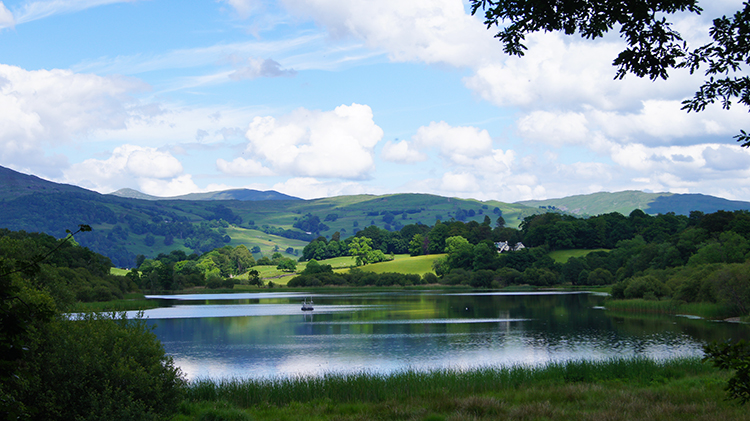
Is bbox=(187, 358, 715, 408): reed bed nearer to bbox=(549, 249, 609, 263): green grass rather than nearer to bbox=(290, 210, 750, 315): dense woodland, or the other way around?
bbox=(290, 210, 750, 315): dense woodland

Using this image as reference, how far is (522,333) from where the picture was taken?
46.9 metres

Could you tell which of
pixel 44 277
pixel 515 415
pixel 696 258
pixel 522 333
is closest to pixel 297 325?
pixel 522 333

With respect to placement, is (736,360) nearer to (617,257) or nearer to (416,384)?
(416,384)

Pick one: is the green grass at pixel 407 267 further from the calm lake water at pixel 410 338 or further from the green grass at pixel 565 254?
the calm lake water at pixel 410 338

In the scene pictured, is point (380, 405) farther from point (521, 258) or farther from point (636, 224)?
point (636, 224)

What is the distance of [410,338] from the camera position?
4412 centimetres

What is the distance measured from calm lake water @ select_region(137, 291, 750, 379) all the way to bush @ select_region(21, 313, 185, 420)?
52.4ft

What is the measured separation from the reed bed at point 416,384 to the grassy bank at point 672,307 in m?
34.0

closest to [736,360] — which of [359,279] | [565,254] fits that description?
[359,279]

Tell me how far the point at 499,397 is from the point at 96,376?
11307 mm

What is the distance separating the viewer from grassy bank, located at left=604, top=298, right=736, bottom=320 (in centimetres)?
5239

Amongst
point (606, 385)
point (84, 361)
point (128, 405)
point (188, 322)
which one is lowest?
point (188, 322)

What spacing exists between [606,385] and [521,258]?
119339 millimetres

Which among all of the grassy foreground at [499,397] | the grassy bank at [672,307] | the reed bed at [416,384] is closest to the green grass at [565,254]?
the grassy bank at [672,307]
